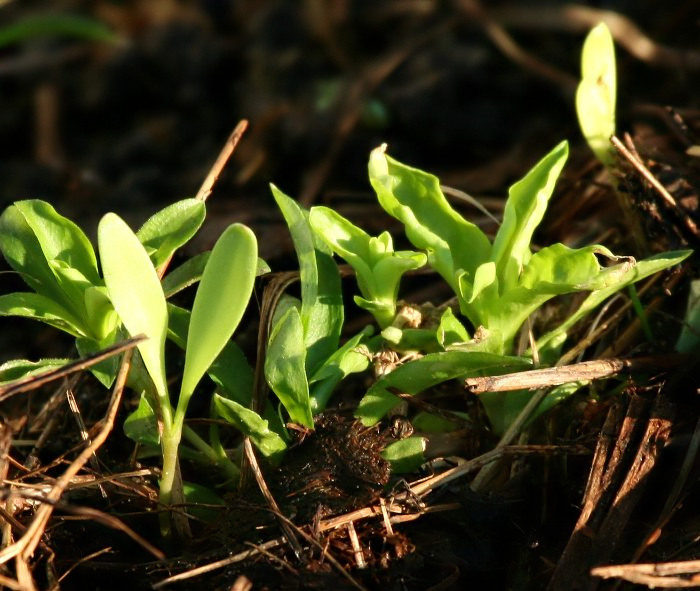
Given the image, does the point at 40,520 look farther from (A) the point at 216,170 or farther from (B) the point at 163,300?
(A) the point at 216,170

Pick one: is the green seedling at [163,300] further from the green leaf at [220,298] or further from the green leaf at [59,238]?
the green leaf at [59,238]

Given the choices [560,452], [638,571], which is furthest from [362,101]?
[638,571]

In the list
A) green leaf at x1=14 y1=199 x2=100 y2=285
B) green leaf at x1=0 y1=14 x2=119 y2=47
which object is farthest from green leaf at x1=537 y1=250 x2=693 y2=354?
green leaf at x1=0 y1=14 x2=119 y2=47

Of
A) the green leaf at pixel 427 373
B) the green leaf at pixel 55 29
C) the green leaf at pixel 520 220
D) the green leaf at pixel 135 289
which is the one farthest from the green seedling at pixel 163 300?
the green leaf at pixel 55 29

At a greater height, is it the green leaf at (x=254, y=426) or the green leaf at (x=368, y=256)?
the green leaf at (x=368, y=256)

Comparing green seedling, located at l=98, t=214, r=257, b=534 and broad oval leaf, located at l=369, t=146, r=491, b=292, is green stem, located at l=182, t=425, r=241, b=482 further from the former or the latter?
broad oval leaf, located at l=369, t=146, r=491, b=292

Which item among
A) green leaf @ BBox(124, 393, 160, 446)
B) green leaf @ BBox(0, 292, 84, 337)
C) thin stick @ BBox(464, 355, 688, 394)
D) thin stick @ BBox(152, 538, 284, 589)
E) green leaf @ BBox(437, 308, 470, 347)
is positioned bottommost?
thin stick @ BBox(152, 538, 284, 589)

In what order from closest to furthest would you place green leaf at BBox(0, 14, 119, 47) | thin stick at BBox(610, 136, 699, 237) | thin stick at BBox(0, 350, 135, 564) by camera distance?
thin stick at BBox(0, 350, 135, 564) < thin stick at BBox(610, 136, 699, 237) < green leaf at BBox(0, 14, 119, 47)
